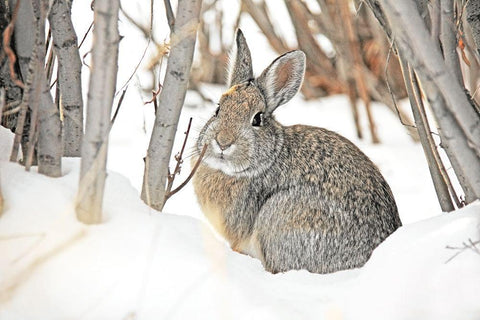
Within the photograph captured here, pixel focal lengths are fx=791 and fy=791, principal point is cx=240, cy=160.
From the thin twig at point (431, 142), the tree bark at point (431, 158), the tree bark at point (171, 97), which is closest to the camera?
the tree bark at point (171, 97)

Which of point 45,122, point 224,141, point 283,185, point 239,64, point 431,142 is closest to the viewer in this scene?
point 45,122

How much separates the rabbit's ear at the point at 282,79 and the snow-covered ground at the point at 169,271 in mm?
948

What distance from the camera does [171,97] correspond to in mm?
2430

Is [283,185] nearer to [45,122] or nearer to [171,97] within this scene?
[171,97]

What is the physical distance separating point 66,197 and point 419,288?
1.07 m

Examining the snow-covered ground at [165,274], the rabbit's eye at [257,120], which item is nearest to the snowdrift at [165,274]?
the snow-covered ground at [165,274]

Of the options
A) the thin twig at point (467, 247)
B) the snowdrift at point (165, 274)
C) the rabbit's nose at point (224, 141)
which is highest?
the rabbit's nose at point (224, 141)

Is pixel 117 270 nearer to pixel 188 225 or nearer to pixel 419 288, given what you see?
pixel 188 225

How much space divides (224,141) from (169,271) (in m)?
0.92

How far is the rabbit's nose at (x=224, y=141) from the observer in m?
3.08

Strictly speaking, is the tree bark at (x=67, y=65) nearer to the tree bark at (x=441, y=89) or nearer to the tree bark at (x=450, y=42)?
the tree bark at (x=441, y=89)

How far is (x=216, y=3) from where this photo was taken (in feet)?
18.4

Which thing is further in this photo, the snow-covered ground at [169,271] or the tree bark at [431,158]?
the tree bark at [431,158]

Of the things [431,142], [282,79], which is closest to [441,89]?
[431,142]
